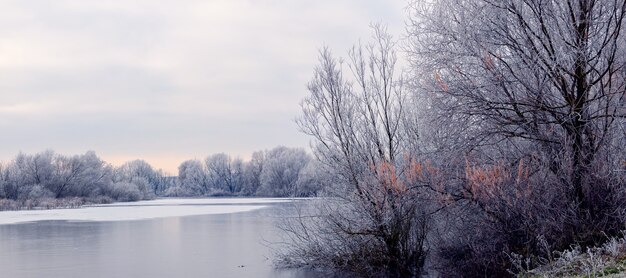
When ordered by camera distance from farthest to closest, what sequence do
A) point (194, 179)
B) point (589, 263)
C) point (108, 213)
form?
point (194, 179) < point (108, 213) < point (589, 263)

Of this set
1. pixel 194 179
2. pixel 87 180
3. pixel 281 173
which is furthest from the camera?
pixel 194 179

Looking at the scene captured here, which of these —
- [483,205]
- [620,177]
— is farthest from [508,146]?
[620,177]

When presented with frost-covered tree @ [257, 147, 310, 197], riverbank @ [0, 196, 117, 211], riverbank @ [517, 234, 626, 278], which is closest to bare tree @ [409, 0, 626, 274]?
riverbank @ [517, 234, 626, 278]

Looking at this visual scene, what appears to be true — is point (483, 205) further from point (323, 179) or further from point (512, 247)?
point (323, 179)

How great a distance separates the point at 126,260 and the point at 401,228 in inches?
274

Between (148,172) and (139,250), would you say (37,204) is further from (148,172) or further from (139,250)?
(148,172)

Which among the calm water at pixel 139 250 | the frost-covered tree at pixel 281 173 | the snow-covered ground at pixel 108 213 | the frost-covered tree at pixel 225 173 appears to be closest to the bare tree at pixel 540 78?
the calm water at pixel 139 250

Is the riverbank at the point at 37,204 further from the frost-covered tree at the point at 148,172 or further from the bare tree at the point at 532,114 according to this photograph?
the frost-covered tree at the point at 148,172

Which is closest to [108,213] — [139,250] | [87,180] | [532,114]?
[139,250]

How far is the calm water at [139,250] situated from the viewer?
13.6 metres

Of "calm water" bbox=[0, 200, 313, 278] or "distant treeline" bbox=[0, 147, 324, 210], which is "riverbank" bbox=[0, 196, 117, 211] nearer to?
"distant treeline" bbox=[0, 147, 324, 210]

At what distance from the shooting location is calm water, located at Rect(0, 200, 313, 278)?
13.6 metres

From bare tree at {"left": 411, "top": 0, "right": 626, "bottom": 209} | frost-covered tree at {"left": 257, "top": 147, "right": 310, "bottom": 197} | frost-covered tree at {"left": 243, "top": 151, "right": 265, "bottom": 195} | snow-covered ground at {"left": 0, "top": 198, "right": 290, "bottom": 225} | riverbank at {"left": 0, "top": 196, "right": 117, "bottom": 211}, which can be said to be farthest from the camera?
frost-covered tree at {"left": 243, "top": 151, "right": 265, "bottom": 195}

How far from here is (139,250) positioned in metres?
17.4
